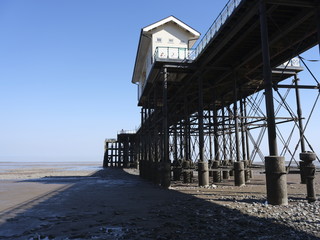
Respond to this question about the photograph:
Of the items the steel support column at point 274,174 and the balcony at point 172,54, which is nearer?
the steel support column at point 274,174

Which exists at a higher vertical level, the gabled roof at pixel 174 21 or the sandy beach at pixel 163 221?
the gabled roof at pixel 174 21

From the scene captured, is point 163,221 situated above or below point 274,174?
below

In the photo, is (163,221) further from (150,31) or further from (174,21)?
(174,21)

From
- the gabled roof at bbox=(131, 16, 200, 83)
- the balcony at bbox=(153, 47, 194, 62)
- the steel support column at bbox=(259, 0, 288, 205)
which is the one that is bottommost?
the steel support column at bbox=(259, 0, 288, 205)

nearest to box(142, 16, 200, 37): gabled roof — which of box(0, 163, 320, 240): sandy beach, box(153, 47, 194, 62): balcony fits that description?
box(153, 47, 194, 62): balcony

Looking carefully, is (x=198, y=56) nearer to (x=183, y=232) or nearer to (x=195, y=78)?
(x=195, y=78)

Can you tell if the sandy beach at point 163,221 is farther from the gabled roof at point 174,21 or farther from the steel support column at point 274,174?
the gabled roof at point 174,21

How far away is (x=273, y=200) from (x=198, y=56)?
10603mm

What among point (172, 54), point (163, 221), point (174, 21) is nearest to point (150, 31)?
point (174, 21)

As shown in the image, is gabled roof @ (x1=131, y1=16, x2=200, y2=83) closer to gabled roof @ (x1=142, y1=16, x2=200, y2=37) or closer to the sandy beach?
gabled roof @ (x1=142, y1=16, x2=200, y2=37)

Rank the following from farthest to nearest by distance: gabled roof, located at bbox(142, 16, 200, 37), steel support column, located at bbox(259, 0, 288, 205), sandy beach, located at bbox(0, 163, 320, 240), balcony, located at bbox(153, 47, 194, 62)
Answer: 1. gabled roof, located at bbox(142, 16, 200, 37)
2. balcony, located at bbox(153, 47, 194, 62)
3. steel support column, located at bbox(259, 0, 288, 205)
4. sandy beach, located at bbox(0, 163, 320, 240)

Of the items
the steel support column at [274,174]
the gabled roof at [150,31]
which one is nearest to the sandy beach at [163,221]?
the steel support column at [274,174]

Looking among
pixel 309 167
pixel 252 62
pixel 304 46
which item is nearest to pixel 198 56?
pixel 252 62

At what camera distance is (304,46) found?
13805mm
